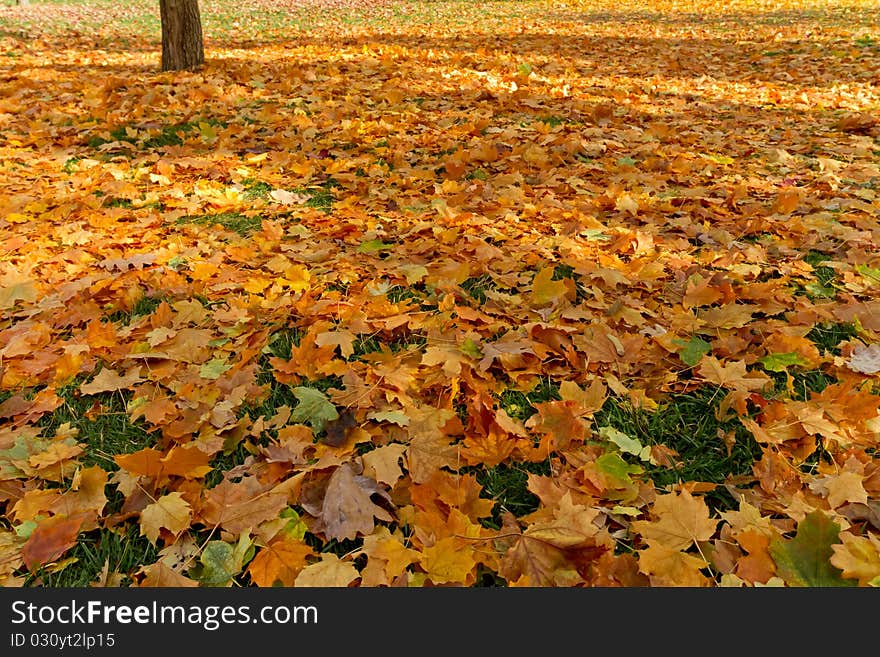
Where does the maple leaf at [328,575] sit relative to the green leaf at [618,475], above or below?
below

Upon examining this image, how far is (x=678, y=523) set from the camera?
1.68m

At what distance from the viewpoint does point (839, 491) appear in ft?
5.72

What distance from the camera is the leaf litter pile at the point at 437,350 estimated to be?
166 cm

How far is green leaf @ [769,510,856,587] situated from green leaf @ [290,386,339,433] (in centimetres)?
135

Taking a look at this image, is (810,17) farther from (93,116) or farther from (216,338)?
(216,338)

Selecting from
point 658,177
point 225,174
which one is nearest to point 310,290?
point 225,174

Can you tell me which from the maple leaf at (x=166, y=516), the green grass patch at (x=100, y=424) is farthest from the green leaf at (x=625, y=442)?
the green grass patch at (x=100, y=424)

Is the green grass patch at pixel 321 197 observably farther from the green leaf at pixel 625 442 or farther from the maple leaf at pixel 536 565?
the maple leaf at pixel 536 565

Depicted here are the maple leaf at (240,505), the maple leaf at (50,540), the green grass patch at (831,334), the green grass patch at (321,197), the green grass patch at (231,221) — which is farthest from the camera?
the green grass patch at (321,197)

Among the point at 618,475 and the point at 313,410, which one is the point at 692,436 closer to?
the point at 618,475

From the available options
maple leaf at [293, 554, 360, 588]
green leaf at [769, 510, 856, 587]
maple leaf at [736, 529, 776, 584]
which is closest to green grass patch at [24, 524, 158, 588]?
maple leaf at [293, 554, 360, 588]

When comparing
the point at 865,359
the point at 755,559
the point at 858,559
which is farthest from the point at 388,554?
the point at 865,359

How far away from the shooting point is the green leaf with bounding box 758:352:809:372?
2254 millimetres

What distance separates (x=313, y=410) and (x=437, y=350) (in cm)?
52
